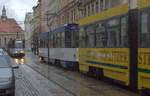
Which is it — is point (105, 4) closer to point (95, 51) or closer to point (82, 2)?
point (82, 2)

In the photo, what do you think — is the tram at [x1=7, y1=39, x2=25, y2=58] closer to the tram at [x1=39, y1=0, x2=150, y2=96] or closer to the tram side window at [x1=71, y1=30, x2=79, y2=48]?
the tram side window at [x1=71, y1=30, x2=79, y2=48]

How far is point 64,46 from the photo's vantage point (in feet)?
70.0

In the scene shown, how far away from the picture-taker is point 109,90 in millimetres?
11734

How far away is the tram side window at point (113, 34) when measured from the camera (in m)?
11.4

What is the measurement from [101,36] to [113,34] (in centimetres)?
137

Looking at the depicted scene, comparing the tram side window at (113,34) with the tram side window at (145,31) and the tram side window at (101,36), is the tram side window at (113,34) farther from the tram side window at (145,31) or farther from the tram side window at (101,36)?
the tram side window at (145,31)

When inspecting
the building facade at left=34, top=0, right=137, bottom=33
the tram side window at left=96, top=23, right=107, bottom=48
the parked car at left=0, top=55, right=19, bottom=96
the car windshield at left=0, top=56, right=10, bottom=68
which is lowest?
the parked car at left=0, top=55, right=19, bottom=96

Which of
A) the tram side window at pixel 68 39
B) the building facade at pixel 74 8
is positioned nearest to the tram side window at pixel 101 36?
the tram side window at pixel 68 39

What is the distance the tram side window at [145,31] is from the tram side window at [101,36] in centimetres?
349

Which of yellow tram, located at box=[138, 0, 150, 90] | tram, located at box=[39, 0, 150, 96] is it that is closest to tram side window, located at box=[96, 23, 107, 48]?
tram, located at box=[39, 0, 150, 96]

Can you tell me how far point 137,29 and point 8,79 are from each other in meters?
4.58

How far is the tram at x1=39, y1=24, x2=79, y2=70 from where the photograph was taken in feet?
65.4

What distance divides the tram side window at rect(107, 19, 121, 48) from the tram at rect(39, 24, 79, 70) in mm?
7275

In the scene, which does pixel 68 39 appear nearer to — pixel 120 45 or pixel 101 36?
pixel 101 36
